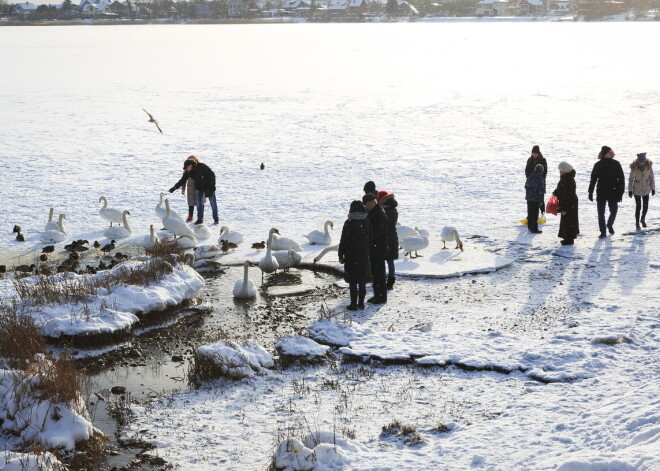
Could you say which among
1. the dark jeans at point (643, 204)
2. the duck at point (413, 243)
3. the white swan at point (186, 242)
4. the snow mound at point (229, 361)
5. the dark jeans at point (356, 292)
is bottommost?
the snow mound at point (229, 361)

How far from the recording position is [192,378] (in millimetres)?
8078

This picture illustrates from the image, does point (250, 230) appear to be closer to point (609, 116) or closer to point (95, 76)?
point (609, 116)

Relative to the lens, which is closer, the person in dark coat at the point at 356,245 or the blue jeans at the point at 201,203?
the person in dark coat at the point at 356,245

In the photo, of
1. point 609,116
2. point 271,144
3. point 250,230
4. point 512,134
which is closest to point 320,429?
point 250,230

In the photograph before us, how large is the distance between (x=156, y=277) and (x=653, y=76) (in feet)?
107

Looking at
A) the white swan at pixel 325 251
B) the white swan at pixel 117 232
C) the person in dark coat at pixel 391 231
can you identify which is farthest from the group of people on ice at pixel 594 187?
the white swan at pixel 117 232

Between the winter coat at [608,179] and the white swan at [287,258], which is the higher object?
the winter coat at [608,179]

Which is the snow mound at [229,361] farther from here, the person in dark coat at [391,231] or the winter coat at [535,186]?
the winter coat at [535,186]

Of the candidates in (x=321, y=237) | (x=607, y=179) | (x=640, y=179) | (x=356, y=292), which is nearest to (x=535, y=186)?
(x=607, y=179)

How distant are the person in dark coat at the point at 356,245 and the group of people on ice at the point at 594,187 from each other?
4.18 metres

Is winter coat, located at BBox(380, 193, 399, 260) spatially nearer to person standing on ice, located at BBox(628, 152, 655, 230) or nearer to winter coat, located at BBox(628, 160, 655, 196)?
person standing on ice, located at BBox(628, 152, 655, 230)

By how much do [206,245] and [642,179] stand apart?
7114 mm

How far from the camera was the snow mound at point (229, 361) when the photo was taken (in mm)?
7996

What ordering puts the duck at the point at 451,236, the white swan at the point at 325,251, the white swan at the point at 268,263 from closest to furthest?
1. the white swan at the point at 268,263
2. the white swan at the point at 325,251
3. the duck at the point at 451,236
